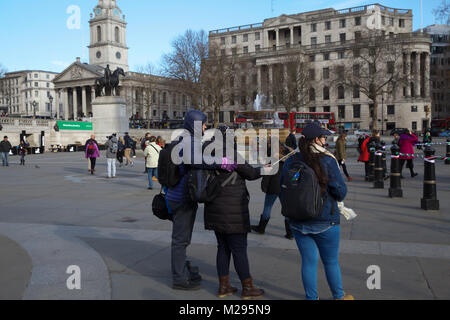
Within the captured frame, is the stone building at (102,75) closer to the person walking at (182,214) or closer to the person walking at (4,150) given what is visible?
the person walking at (4,150)

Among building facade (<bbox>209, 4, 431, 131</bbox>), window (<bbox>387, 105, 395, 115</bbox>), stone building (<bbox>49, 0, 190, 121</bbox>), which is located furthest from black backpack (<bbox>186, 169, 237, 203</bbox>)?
stone building (<bbox>49, 0, 190, 121</bbox>)

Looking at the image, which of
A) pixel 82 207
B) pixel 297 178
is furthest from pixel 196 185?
pixel 82 207

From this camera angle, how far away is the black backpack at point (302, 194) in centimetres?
379

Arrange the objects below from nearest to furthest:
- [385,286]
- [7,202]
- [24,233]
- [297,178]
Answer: [297,178] → [385,286] → [24,233] → [7,202]

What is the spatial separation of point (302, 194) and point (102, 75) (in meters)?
108

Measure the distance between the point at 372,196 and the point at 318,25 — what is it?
80090mm

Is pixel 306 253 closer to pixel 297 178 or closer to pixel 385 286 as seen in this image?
pixel 297 178

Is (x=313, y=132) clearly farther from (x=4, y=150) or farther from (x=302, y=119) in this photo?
(x=302, y=119)

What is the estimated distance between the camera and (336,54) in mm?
80562

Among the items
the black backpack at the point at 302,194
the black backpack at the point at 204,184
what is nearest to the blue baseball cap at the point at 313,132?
the black backpack at the point at 302,194

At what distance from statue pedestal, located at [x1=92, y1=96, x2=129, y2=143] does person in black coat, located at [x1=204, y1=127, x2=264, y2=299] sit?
38.1 m

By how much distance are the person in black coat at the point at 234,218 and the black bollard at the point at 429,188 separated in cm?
607

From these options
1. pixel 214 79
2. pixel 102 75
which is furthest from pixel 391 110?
pixel 102 75
